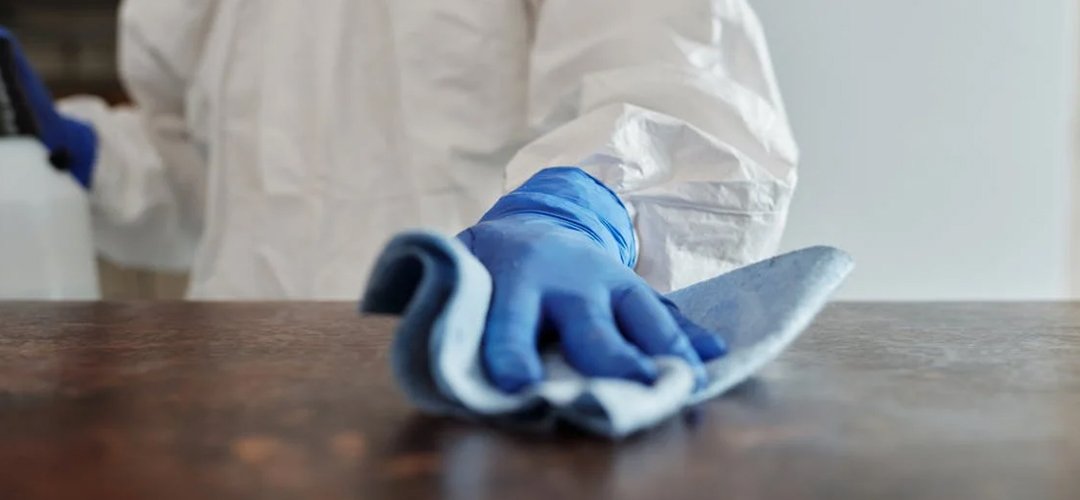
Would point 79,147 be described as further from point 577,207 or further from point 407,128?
point 577,207

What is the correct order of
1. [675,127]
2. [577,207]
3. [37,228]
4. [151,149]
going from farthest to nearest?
[151,149]
[37,228]
[675,127]
[577,207]

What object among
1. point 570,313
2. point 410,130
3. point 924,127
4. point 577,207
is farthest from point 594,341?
point 924,127

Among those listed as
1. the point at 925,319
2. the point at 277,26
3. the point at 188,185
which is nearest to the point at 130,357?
the point at 925,319

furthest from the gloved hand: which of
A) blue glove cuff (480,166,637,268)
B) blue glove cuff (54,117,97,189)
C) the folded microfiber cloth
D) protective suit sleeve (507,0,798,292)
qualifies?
the folded microfiber cloth

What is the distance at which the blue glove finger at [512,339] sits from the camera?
0.37 meters

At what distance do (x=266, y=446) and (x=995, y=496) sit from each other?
226mm

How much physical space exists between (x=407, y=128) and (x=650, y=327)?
0.63m

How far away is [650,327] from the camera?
16.4 inches

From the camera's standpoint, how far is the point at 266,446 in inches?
14.1

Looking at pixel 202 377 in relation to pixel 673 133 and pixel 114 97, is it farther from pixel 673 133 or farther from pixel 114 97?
pixel 114 97

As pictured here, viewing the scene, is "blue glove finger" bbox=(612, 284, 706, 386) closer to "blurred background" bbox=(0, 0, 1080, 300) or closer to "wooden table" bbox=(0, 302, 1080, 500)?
"wooden table" bbox=(0, 302, 1080, 500)

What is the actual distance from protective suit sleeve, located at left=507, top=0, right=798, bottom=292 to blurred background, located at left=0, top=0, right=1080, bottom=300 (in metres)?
0.23

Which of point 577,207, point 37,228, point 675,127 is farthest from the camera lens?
point 37,228

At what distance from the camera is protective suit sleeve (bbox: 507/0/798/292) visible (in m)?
0.75
